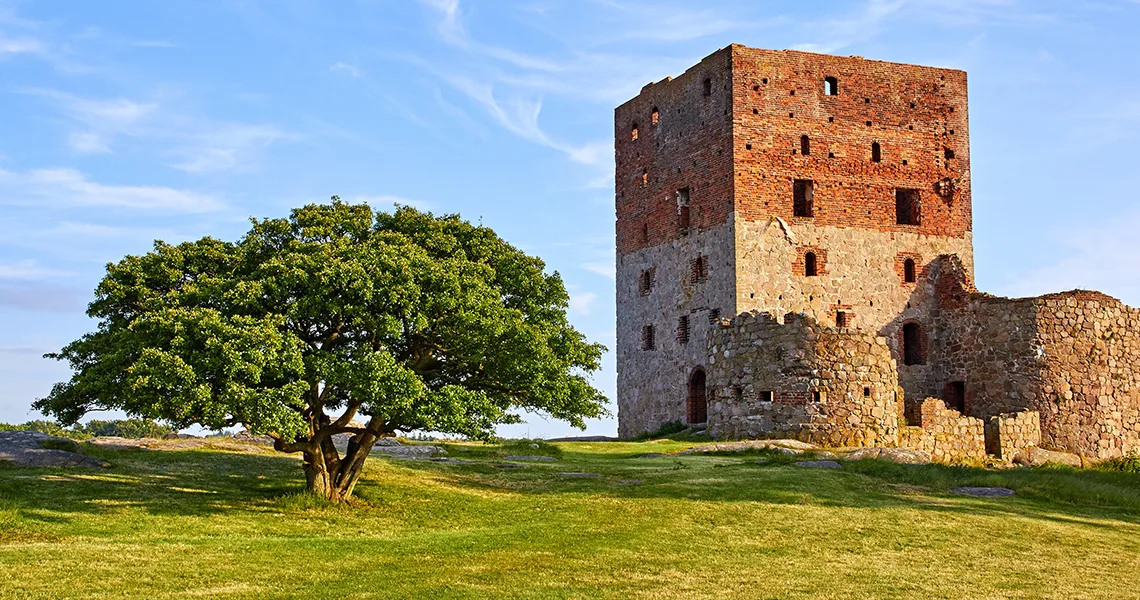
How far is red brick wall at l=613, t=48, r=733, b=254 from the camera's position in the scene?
4025cm

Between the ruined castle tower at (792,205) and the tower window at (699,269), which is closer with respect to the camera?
the ruined castle tower at (792,205)

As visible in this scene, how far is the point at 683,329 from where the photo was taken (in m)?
41.1

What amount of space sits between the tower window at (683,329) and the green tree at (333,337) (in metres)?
19.4

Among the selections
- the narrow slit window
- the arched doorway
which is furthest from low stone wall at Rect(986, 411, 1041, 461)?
the narrow slit window

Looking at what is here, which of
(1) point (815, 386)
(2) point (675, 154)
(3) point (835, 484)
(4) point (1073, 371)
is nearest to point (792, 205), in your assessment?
(2) point (675, 154)

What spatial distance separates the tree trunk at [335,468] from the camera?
20.1 m

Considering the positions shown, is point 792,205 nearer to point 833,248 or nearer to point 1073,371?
point 833,248

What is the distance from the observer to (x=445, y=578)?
45.9ft

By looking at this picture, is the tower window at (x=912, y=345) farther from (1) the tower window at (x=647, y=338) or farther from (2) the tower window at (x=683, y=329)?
(1) the tower window at (x=647, y=338)

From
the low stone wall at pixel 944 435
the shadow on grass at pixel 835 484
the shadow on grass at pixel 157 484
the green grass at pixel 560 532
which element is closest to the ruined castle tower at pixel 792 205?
the low stone wall at pixel 944 435

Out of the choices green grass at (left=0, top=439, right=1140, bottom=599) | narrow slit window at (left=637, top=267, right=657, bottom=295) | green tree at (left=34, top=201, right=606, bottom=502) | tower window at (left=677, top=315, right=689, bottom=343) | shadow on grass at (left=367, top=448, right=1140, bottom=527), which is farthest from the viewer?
narrow slit window at (left=637, top=267, right=657, bottom=295)

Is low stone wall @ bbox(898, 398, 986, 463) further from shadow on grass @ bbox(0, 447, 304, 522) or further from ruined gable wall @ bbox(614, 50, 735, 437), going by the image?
shadow on grass @ bbox(0, 447, 304, 522)

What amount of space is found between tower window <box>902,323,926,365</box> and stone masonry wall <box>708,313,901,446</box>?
8690 mm

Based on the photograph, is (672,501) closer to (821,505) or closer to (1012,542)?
(821,505)
